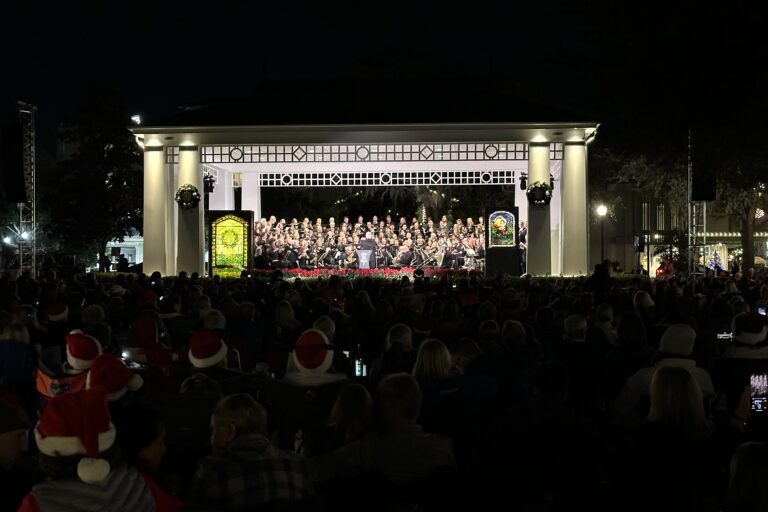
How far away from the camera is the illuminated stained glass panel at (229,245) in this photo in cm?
2898

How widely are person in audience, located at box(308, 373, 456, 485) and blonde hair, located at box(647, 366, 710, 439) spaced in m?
1.14

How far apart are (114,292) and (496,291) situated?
588 centimetres

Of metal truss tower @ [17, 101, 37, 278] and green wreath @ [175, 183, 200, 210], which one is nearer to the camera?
metal truss tower @ [17, 101, 37, 278]

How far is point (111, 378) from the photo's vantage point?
5.51m

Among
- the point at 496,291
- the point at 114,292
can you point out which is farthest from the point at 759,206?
the point at 114,292

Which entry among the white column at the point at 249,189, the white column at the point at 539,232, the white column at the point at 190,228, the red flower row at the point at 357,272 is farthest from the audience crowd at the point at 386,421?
the white column at the point at 249,189

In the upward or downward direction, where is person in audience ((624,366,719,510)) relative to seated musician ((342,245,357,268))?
downward

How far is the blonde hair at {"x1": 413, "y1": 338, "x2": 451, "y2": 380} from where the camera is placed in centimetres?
659

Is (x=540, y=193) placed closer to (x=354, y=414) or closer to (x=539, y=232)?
(x=539, y=232)

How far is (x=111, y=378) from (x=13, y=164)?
21.3 meters

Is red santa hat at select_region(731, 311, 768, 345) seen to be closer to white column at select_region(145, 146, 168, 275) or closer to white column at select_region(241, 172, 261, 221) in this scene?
white column at select_region(145, 146, 168, 275)

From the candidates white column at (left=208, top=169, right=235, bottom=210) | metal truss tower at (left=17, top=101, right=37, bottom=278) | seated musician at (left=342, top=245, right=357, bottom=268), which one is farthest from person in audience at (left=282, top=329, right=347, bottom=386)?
white column at (left=208, top=169, right=235, bottom=210)

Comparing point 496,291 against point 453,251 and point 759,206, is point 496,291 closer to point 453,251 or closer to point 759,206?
point 453,251

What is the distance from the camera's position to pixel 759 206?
45094 mm
